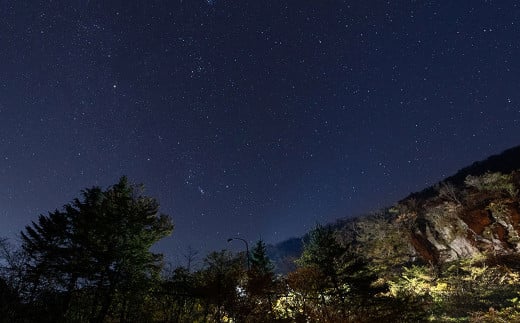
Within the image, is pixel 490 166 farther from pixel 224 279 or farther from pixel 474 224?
pixel 224 279

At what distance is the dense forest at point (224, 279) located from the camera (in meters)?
19.8

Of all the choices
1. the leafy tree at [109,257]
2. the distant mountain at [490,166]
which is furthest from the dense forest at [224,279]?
the distant mountain at [490,166]

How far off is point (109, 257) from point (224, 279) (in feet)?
36.1

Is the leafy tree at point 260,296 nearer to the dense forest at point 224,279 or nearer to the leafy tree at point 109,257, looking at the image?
the dense forest at point 224,279

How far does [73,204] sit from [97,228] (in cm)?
550

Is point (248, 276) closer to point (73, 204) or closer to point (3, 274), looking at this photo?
point (73, 204)

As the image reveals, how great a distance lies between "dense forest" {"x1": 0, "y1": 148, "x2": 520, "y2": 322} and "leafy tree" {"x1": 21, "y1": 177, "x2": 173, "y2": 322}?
0.07 metres

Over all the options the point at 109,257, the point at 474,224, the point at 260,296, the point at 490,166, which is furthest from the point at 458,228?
the point at 490,166

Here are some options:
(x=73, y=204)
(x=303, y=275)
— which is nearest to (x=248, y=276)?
(x=303, y=275)

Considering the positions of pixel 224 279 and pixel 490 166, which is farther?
pixel 490 166

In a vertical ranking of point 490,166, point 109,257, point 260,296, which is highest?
point 490,166

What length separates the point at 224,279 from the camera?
2770 cm

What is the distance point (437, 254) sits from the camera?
42.2 metres

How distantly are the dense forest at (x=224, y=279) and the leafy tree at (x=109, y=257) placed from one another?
0.07m
